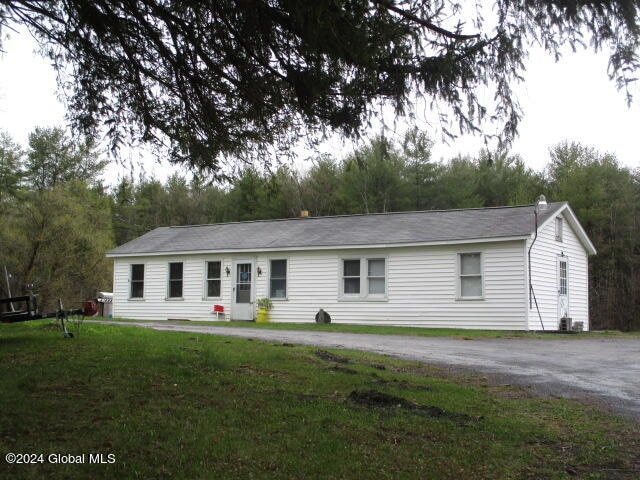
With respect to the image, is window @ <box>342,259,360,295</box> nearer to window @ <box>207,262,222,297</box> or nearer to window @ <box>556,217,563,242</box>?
window @ <box>207,262,222,297</box>

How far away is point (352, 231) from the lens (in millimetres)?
22531

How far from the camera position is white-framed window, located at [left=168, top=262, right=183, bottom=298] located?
2455cm

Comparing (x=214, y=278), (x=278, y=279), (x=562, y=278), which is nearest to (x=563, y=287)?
(x=562, y=278)

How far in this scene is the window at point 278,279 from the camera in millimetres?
22797

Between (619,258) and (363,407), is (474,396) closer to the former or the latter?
(363,407)

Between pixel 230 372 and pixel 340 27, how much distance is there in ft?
12.8

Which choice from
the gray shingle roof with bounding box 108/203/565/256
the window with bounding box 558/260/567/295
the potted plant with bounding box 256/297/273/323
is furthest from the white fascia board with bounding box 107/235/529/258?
the window with bounding box 558/260/567/295

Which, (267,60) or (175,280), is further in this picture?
(175,280)

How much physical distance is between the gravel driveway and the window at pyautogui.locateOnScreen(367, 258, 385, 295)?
5.30 meters

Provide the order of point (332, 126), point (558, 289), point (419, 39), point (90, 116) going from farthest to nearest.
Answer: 1. point (558, 289)
2. point (90, 116)
3. point (332, 126)
4. point (419, 39)

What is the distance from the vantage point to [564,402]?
24.0 ft

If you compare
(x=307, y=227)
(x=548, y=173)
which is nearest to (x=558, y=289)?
(x=307, y=227)

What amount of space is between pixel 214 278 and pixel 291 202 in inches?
521

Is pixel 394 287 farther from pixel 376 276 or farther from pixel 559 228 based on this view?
pixel 559 228
